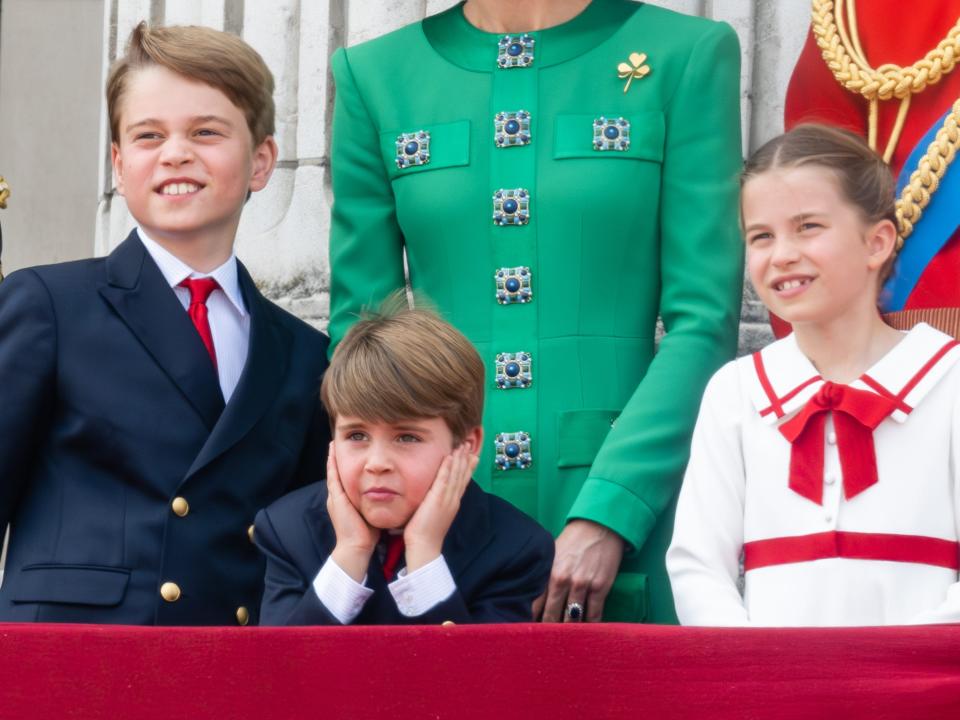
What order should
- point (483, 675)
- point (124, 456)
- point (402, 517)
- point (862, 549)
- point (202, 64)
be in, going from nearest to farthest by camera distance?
point (483, 675), point (862, 549), point (402, 517), point (124, 456), point (202, 64)

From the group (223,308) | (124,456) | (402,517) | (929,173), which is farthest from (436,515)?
(929,173)

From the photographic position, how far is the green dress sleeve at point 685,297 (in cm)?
270

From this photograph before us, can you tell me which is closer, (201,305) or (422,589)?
(422,589)

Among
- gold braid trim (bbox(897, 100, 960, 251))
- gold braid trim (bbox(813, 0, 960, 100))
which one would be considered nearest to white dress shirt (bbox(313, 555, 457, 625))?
gold braid trim (bbox(897, 100, 960, 251))

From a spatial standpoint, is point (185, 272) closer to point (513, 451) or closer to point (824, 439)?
point (513, 451)

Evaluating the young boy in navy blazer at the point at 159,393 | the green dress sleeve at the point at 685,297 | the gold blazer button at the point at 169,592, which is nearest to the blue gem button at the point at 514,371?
the green dress sleeve at the point at 685,297

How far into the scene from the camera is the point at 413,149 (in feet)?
9.80

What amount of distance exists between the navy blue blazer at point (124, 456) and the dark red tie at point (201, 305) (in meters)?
0.05

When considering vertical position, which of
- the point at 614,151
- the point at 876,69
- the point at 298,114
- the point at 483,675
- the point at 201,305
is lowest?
the point at 483,675

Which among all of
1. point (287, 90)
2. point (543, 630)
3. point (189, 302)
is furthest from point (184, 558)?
point (287, 90)

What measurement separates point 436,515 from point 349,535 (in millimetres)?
118

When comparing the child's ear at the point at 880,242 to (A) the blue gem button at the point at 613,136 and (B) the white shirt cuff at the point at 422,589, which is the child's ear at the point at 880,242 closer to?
(A) the blue gem button at the point at 613,136

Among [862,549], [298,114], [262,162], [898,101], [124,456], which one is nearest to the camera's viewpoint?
[862,549]

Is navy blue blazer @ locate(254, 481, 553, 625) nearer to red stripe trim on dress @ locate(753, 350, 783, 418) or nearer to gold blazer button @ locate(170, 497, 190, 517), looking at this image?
gold blazer button @ locate(170, 497, 190, 517)
